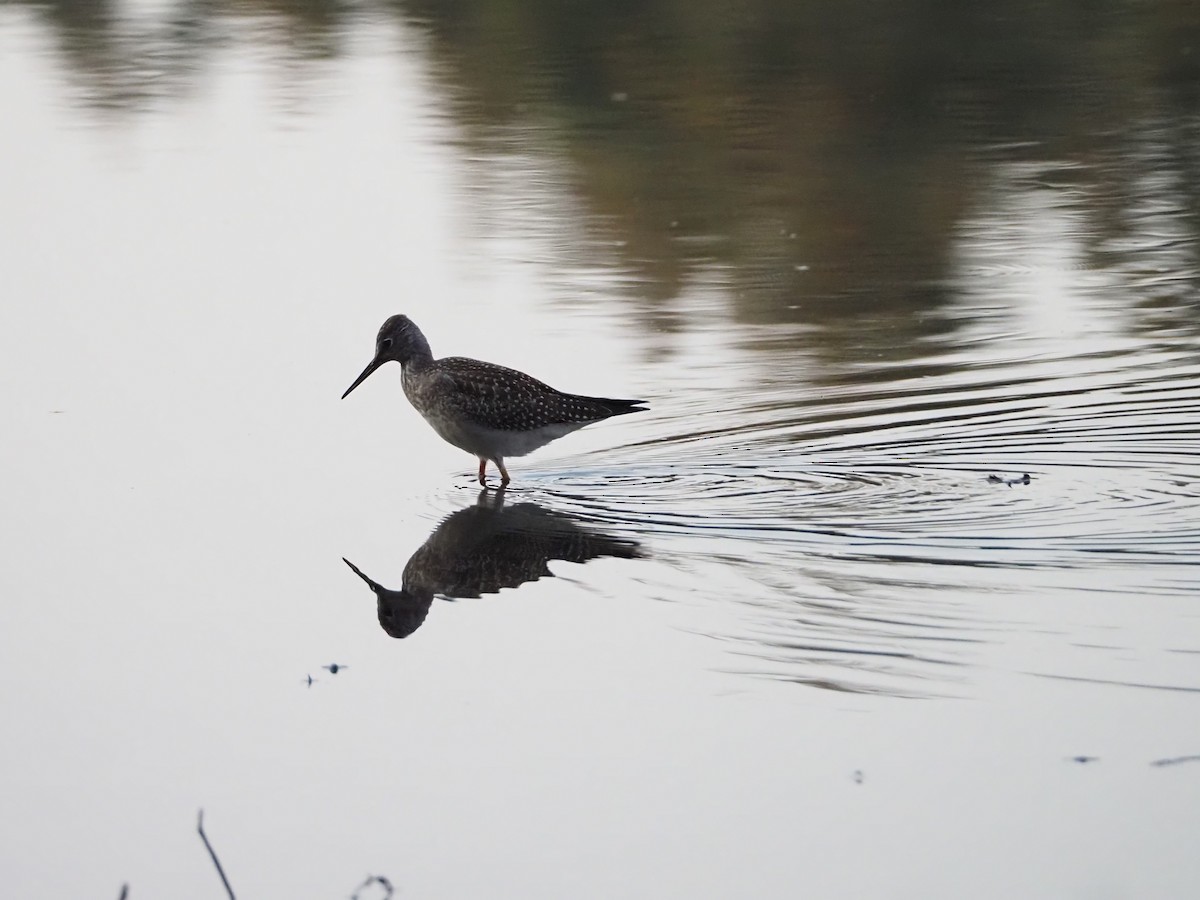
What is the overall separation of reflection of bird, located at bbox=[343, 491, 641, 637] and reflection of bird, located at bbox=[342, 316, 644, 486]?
1.51 feet

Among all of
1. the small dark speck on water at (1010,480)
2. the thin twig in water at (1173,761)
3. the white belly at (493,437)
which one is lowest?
the white belly at (493,437)

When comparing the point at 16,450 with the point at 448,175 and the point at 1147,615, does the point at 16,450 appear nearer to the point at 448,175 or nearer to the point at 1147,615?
the point at 1147,615

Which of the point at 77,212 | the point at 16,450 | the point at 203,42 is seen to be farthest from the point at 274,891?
the point at 203,42

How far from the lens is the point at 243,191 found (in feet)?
43.1

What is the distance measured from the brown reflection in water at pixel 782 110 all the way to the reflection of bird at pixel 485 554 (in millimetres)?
2644

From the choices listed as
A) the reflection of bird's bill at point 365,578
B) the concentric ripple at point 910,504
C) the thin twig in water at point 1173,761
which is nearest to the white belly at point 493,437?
the concentric ripple at point 910,504

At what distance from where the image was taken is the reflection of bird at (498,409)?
7.88 m

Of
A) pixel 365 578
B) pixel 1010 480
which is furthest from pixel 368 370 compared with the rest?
pixel 1010 480

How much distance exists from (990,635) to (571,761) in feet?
4.92

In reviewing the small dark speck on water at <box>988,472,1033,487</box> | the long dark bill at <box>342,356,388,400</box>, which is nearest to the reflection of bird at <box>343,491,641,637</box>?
the long dark bill at <box>342,356,388,400</box>

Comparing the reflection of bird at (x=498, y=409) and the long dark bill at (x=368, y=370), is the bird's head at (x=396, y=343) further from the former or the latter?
the reflection of bird at (x=498, y=409)

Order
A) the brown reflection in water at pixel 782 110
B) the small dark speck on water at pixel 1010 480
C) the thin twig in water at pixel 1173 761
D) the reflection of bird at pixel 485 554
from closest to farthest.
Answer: the thin twig in water at pixel 1173 761 → the reflection of bird at pixel 485 554 → the small dark speck on water at pixel 1010 480 → the brown reflection in water at pixel 782 110

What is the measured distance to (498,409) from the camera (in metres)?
7.88

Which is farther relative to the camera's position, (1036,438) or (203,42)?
(203,42)
